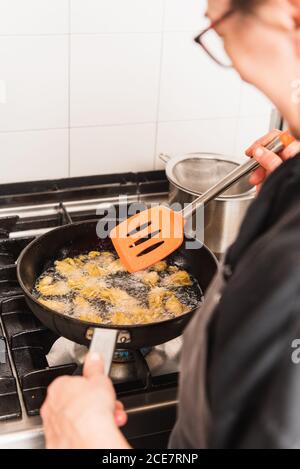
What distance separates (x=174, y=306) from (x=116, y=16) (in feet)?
2.16

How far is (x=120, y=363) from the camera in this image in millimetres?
1082

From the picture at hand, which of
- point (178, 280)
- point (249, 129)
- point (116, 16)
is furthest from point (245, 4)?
point (249, 129)

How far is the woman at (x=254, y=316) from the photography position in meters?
0.56

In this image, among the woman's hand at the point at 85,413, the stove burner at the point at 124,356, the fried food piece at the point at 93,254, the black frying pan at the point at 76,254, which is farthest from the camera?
the fried food piece at the point at 93,254

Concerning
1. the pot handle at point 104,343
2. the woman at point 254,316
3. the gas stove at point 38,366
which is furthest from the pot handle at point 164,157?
the woman at point 254,316

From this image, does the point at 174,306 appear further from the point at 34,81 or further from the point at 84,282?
the point at 34,81

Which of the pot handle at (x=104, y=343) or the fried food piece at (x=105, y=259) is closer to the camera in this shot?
the pot handle at (x=104, y=343)

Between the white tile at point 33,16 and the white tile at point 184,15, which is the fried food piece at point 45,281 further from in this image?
the white tile at point 184,15

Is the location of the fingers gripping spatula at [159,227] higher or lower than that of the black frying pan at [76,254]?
higher

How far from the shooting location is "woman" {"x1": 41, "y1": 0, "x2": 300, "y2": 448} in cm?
56

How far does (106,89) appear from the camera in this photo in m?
1.42

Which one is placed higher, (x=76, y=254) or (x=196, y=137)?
(x=196, y=137)

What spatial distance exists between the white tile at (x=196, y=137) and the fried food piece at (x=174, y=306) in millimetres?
506

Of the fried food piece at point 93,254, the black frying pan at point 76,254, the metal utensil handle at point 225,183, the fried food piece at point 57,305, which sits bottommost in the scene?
the fried food piece at point 93,254
